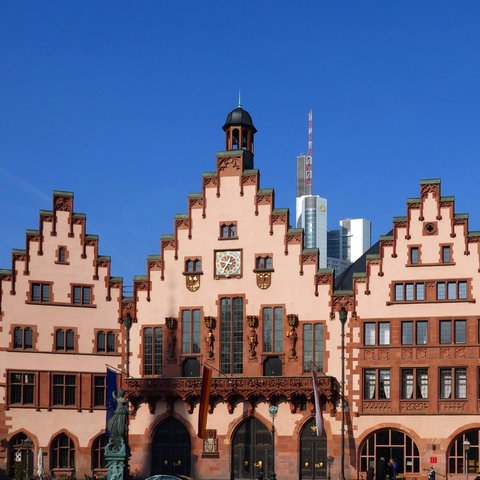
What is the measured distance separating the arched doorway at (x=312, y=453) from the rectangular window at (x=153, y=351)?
1165 cm

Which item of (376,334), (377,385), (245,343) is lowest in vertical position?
(377,385)

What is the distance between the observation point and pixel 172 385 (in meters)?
77.4

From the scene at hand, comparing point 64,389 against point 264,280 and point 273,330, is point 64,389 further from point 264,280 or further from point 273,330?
point 264,280

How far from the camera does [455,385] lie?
240 ft

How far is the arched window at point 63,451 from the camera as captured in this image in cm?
7844

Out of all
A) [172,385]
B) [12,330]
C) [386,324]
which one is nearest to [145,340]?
[172,385]

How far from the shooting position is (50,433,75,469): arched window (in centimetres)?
7844

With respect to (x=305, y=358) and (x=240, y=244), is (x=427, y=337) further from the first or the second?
(x=240, y=244)

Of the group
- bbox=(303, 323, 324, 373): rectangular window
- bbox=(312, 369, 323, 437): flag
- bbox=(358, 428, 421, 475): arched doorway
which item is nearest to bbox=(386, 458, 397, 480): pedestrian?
bbox=(358, 428, 421, 475): arched doorway

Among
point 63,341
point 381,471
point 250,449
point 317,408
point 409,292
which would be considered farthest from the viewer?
point 63,341

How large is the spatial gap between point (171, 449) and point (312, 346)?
12566mm

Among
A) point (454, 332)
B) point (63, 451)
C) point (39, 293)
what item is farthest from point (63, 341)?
point (454, 332)

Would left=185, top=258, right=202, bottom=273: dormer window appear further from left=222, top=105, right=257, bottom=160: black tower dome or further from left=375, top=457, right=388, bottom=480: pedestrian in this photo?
left=375, top=457, right=388, bottom=480: pedestrian

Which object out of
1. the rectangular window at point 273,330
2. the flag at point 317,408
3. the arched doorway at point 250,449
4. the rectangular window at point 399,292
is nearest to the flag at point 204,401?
the arched doorway at point 250,449
